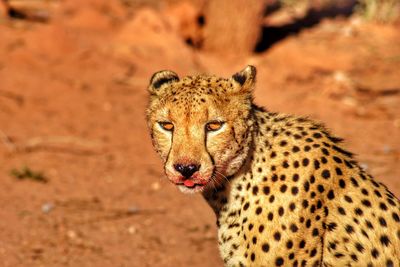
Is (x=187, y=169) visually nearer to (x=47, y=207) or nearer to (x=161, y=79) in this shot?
(x=161, y=79)

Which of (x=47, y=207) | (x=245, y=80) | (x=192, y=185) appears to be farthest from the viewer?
(x=47, y=207)

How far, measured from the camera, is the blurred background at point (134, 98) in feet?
20.7

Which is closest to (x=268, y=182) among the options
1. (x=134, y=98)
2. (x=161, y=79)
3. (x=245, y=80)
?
(x=245, y=80)

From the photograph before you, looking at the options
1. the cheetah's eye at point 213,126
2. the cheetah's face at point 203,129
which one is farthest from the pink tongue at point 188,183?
the cheetah's eye at point 213,126

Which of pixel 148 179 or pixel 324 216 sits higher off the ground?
pixel 324 216

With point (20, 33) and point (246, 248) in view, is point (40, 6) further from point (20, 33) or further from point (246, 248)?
point (246, 248)

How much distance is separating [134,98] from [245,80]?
5.66 meters

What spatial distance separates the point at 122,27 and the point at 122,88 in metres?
2.05

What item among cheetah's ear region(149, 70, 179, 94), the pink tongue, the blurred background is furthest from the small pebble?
the pink tongue

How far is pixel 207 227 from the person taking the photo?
647 centimetres

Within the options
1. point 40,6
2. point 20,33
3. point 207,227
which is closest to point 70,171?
point 207,227

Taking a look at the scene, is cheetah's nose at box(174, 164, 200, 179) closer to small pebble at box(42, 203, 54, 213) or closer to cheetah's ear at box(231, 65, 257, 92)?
cheetah's ear at box(231, 65, 257, 92)

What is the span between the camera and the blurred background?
6316 mm

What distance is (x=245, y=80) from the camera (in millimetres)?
4180
